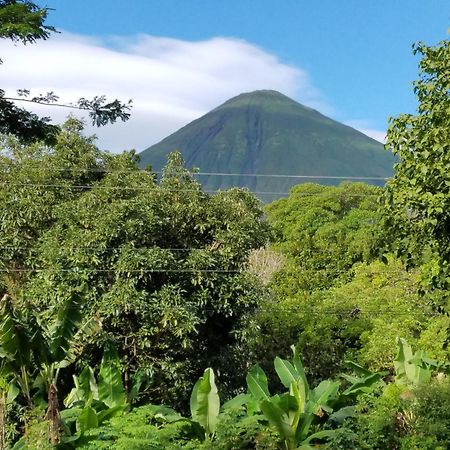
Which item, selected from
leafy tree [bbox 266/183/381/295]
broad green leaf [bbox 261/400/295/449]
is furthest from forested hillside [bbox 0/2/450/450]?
leafy tree [bbox 266/183/381/295]

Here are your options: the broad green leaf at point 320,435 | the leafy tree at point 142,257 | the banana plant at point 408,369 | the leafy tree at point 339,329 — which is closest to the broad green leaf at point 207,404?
the broad green leaf at point 320,435

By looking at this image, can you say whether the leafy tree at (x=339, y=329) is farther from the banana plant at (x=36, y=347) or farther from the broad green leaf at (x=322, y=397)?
the banana plant at (x=36, y=347)

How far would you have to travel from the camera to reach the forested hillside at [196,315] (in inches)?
306

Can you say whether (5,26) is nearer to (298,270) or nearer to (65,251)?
(65,251)

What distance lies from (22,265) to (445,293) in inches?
379

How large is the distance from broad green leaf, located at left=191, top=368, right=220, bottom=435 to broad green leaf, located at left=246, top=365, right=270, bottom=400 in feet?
4.05

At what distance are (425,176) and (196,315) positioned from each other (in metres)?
7.31

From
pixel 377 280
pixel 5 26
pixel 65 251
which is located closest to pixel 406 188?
pixel 5 26

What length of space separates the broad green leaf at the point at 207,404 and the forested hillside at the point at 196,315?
2cm

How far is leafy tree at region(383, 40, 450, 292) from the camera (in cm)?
691

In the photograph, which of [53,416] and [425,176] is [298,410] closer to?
[53,416]

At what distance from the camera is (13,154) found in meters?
17.6

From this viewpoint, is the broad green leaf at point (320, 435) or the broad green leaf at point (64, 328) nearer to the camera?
the broad green leaf at point (320, 435)

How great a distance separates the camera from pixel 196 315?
1346cm
